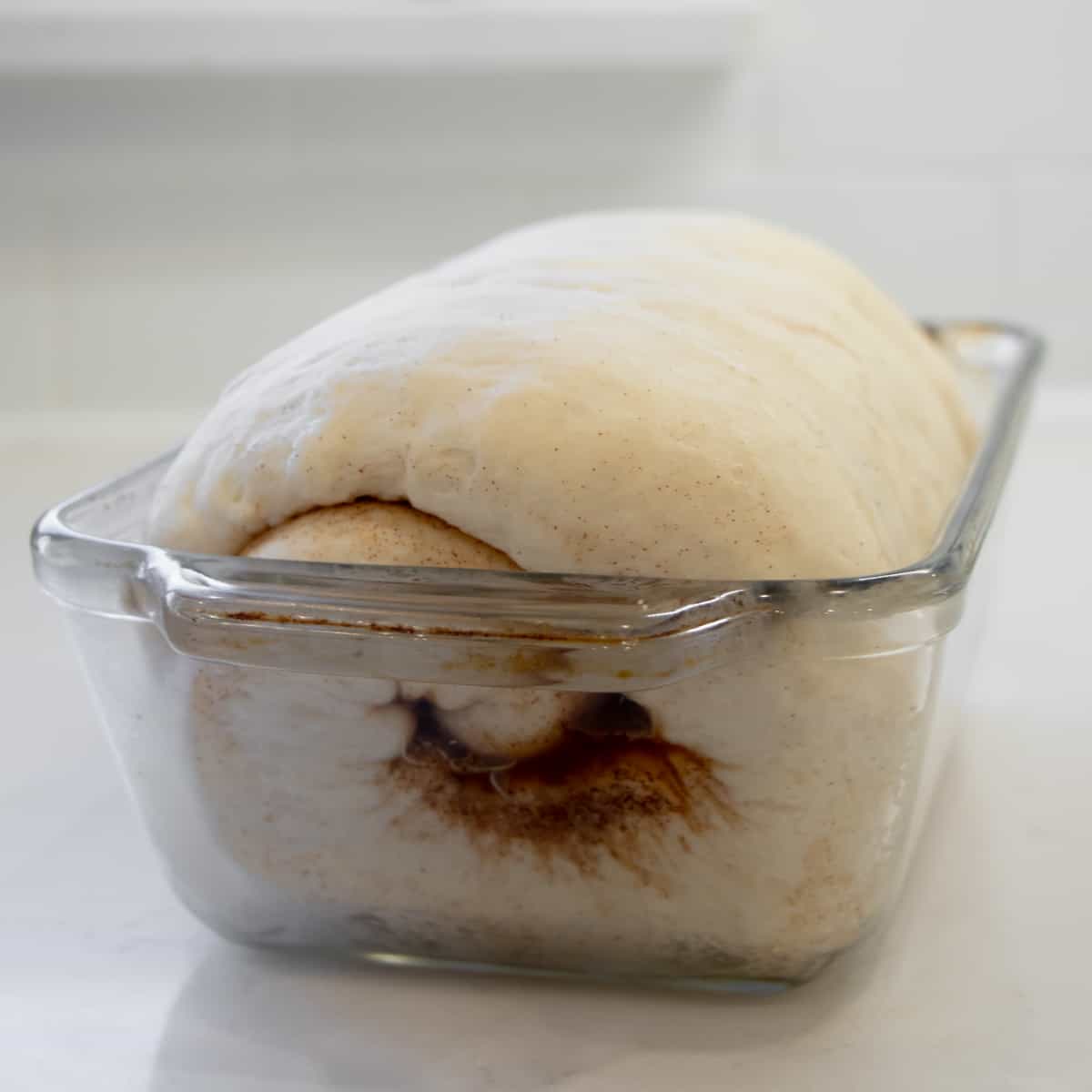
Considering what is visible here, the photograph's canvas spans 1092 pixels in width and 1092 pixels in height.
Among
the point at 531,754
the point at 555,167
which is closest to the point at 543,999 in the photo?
the point at 531,754

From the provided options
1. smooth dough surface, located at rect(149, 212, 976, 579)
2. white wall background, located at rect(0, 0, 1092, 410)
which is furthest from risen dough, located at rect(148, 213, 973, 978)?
white wall background, located at rect(0, 0, 1092, 410)

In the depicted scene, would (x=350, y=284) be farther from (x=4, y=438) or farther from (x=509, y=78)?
(x=4, y=438)

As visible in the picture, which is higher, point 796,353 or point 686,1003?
point 796,353

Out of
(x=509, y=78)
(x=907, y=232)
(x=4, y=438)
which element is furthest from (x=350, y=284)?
(x=907, y=232)

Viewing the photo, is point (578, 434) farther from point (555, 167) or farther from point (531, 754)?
point (555, 167)

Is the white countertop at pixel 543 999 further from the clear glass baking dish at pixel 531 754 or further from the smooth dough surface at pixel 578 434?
the smooth dough surface at pixel 578 434

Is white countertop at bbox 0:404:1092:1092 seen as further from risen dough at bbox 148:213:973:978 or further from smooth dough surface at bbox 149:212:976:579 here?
smooth dough surface at bbox 149:212:976:579

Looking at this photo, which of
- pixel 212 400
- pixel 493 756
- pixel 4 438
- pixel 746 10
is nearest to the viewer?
pixel 493 756

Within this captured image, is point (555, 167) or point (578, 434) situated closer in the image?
point (578, 434)
